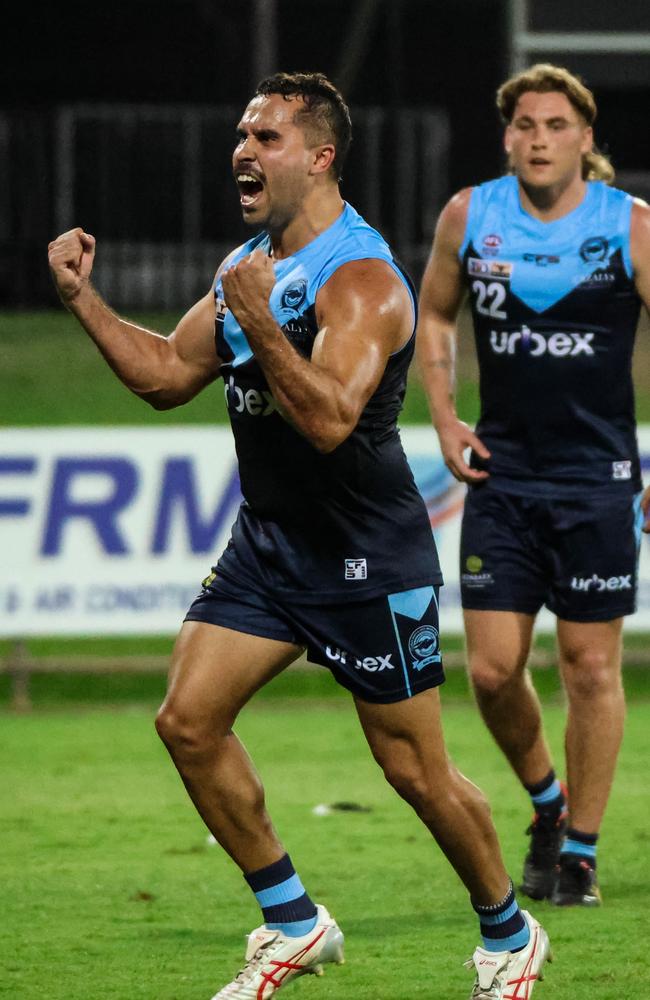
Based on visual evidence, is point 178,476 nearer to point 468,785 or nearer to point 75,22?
point 468,785

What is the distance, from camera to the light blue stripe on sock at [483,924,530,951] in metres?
4.80

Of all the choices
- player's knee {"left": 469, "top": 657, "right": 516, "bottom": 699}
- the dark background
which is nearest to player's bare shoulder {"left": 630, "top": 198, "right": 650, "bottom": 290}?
player's knee {"left": 469, "top": 657, "right": 516, "bottom": 699}

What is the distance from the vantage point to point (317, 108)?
15.8ft

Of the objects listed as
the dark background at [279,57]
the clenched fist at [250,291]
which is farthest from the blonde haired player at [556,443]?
the dark background at [279,57]

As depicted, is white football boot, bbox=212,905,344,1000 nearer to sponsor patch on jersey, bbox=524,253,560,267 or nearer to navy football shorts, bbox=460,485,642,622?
navy football shorts, bbox=460,485,642,622

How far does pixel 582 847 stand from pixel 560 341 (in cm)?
159

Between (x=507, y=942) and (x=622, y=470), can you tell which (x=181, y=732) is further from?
(x=622, y=470)

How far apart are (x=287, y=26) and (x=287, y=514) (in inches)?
966

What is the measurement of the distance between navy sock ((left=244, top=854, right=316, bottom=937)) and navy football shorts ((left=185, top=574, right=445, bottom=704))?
50cm

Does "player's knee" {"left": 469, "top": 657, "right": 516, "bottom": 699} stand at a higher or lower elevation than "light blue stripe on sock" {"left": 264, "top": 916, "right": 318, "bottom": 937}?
higher

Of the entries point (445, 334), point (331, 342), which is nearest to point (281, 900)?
point (331, 342)

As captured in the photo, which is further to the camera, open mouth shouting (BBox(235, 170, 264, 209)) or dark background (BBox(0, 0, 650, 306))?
dark background (BBox(0, 0, 650, 306))

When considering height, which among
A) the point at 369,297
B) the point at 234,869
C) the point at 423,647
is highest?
the point at 369,297

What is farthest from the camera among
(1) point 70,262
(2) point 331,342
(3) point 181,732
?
(1) point 70,262
